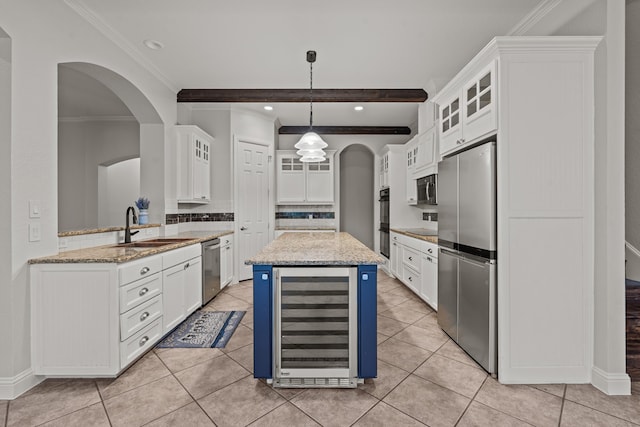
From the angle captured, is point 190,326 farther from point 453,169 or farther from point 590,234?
point 590,234

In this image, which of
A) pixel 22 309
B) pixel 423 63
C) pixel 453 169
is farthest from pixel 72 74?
pixel 453 169

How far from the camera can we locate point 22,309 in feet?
6.74

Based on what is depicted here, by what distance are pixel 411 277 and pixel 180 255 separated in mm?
2872

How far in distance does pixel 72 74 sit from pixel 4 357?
3494 mm

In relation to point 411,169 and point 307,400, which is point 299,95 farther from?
point 307,400

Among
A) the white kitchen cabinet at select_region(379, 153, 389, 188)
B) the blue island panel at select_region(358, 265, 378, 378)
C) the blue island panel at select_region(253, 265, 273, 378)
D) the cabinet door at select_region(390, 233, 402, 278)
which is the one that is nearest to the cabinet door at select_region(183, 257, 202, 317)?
the blue island panel at select_region(253, 265, 273, 378)

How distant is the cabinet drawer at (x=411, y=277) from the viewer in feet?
→ 12.7

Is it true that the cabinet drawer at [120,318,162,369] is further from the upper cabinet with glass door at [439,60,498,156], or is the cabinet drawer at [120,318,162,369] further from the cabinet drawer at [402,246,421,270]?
the upper cabinet with glass door at [439,60,498,156]

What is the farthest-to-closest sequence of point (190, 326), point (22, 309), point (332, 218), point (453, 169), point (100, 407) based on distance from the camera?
point (332, 218)
point (190, 326)
point (453, 169)
point (22, 309)
point (100, 407)

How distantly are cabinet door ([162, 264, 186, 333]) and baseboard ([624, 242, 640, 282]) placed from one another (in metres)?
3.74

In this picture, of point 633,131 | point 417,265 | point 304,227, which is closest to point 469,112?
point 633,131

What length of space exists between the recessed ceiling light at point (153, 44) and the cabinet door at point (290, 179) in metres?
2.77

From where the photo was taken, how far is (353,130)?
6.08 meters

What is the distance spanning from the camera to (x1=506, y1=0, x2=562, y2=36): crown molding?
2500mm
